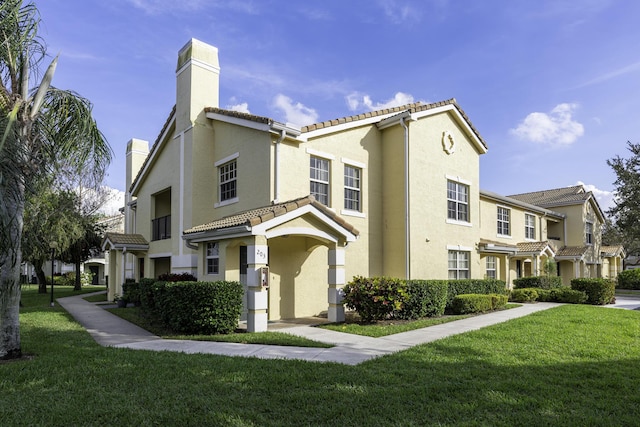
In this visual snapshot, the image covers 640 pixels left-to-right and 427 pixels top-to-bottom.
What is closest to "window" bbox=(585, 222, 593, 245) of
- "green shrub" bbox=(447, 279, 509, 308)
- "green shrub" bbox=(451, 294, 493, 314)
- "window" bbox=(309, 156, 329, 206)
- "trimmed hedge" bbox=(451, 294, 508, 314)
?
"green shrub" bbox=(447, 279, 509, 308)

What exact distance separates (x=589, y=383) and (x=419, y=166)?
11575 mm

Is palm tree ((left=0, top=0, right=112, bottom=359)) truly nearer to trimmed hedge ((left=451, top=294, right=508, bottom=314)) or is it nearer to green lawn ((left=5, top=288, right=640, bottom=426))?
green lawn ((left=5, top=288, right=640, bottom=426))

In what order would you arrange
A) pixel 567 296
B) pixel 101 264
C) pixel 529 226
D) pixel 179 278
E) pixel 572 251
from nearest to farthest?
pixel 179 278, pixel 567 296, pixel 529 226, pixel 572 251, pixel 101 264

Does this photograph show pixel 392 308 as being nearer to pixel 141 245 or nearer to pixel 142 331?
pixel 142 331

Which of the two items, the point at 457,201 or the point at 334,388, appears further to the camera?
the point at 457,201

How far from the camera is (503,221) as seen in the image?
26141 mm

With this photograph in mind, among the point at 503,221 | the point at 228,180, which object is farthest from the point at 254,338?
the point at 503,221

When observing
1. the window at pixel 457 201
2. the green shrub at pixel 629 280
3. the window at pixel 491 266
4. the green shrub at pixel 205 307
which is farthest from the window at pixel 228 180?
the green shrub at pixel 629 280

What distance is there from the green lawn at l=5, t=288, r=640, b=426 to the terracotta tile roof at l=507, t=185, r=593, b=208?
2609 cm

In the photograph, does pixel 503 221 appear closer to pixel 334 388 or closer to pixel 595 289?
pixel 595 289

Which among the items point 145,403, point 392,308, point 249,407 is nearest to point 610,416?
point 249,407

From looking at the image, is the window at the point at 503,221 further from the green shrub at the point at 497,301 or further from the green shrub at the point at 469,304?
the green shrub at the point at 469,304

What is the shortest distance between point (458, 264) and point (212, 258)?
36.3ft

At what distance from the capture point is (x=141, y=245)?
2088cm
